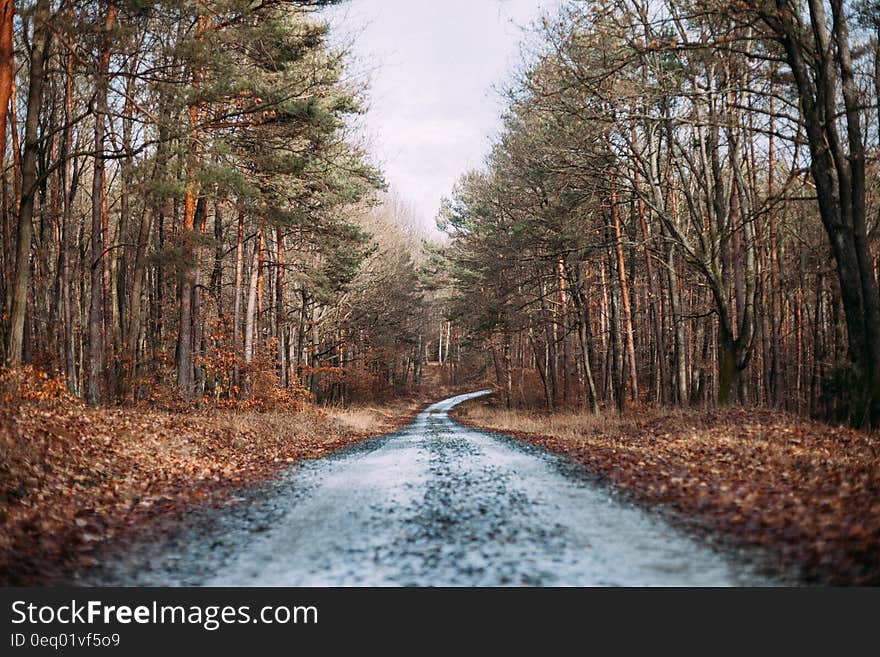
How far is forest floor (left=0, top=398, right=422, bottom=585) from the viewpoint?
203 inches

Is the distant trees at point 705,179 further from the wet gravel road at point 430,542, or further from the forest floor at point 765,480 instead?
the wet gravel road at point 430,542

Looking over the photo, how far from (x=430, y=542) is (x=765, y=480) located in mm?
4566

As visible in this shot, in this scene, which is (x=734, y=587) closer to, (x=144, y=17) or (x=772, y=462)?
(x=772, y=462)

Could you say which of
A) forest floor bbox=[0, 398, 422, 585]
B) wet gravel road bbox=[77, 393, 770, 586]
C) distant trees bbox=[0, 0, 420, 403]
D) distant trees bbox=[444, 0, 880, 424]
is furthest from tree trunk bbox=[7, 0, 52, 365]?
distant trees bbox=[444, 0, 880, 424]

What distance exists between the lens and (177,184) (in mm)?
11242

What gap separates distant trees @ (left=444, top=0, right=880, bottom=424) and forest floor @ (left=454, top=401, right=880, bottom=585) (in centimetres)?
222

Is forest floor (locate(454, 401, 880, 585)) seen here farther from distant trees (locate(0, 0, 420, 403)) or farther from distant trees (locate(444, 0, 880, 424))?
distant trees (locate(0, 0, 420, 403))

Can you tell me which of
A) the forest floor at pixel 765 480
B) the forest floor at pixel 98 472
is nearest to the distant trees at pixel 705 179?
the forest floor at pixel 765 480

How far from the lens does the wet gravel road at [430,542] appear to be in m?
4.00

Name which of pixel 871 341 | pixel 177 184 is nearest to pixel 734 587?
pixel 871 341

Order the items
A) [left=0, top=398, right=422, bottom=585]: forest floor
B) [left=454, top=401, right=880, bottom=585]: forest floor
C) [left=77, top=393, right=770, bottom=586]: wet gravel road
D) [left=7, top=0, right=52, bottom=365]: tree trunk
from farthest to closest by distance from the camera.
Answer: [left=7, top=0, right=52, bottom=365]: tree trunk, [left=0, top=398, right=422, bottom=585]: forest floor, [left=454, top=401, right=880, bottom=585]: forest floor, [left=77, top=393, right=770, bottom=586]: wet gravel road

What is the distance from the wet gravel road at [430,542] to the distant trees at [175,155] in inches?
275

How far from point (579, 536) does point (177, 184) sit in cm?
1011

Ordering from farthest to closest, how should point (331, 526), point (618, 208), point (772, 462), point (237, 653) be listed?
point (618, 208) → point (772, 462) → point (331, 526) → point (237, 653)
